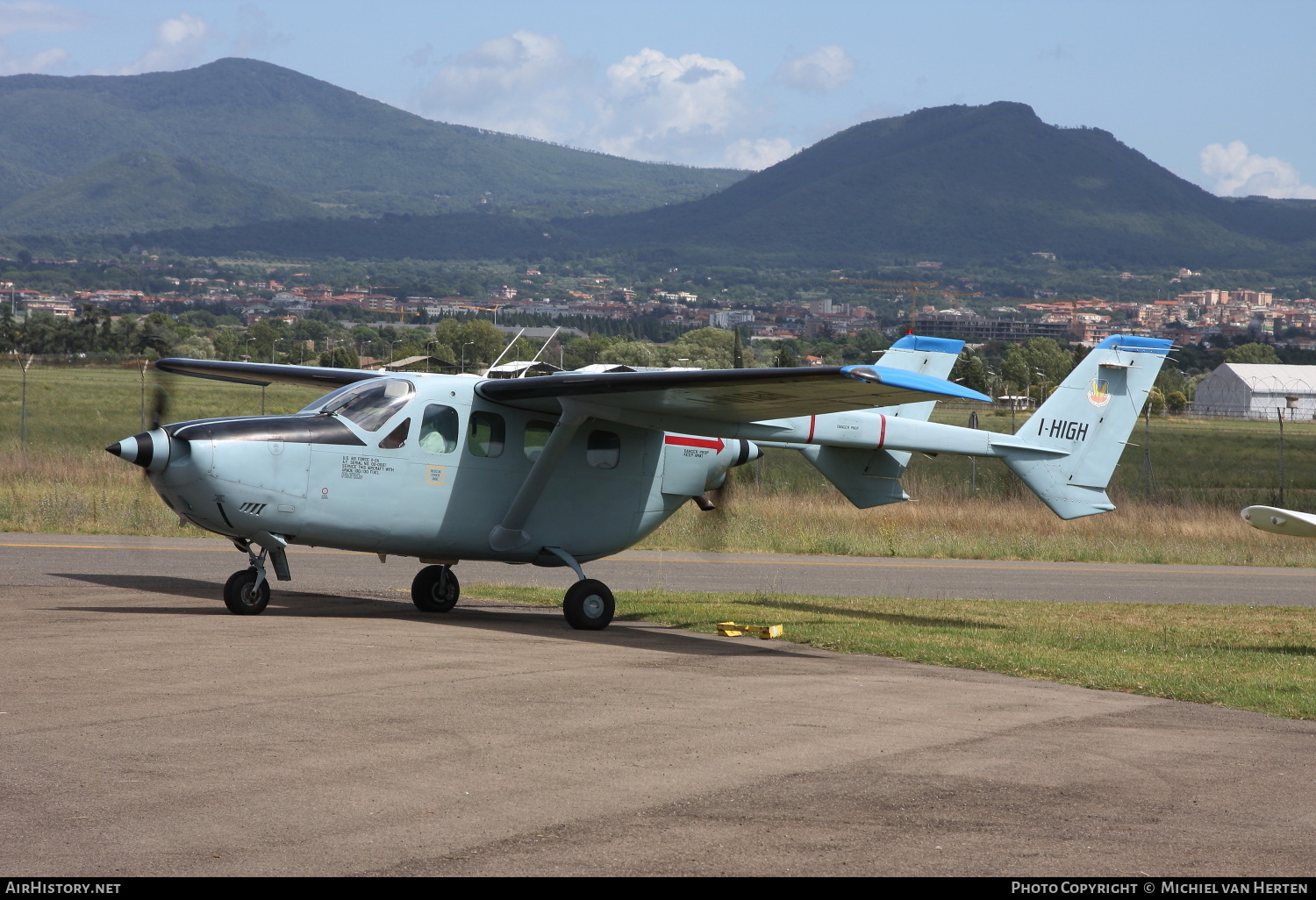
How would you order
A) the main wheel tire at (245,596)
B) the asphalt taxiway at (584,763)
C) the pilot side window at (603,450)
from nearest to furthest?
the asphalt taxiway at (584,763)
the main wheel tire at (245,596)
the pilot side window at (603,450)

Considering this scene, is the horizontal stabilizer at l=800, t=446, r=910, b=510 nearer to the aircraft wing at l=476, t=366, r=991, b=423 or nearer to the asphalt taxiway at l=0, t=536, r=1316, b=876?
the aircraft wing at l=476, t=366, r=991, b=423

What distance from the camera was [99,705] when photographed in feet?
28.0

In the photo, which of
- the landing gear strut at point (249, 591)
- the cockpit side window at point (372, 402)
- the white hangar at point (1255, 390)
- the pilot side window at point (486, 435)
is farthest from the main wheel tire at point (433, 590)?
the white hangar at point (1255, 390)

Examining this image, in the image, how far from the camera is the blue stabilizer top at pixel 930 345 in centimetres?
1807

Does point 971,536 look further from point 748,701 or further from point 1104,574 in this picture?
point 748,701

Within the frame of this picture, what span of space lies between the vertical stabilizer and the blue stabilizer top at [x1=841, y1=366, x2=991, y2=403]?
228 inches

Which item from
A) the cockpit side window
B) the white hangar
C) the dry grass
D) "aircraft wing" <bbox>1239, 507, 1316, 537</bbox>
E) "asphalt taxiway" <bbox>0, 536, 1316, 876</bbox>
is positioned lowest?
the white hangar

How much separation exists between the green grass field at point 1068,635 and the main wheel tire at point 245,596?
4.20m

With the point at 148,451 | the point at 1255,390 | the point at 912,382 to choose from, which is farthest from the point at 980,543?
the point at 1255,390

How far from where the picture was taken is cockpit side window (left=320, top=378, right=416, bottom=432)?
45.3 ft

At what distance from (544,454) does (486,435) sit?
0.79 m

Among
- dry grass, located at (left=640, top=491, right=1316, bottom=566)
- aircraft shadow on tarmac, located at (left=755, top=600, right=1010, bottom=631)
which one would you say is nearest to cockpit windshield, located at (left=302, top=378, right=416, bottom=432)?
aircraft shadow on tarmac, located at (left=755, top=600, right=1010, bottom=631)

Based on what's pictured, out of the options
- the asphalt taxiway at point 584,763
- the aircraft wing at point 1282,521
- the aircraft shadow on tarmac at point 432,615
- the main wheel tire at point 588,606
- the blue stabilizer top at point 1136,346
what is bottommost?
the aircraft shadow on tarmac at point 432,615

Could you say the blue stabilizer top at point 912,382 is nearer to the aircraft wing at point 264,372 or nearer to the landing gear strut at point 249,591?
the landing gear strut at point 249,591
